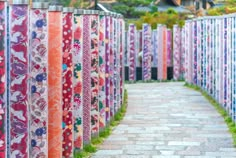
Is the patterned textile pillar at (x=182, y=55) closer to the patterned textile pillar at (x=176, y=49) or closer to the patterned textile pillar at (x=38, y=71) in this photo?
the patterned textile pillar at (x=176, y=49)

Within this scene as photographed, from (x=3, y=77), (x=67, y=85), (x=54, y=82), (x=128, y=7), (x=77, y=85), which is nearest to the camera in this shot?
(x=3, y=77)

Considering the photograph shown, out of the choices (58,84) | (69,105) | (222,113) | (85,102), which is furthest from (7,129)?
(222,113)

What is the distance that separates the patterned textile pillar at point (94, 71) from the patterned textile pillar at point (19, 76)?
4.24 metres

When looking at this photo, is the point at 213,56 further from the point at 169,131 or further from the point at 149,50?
the point at 149,50

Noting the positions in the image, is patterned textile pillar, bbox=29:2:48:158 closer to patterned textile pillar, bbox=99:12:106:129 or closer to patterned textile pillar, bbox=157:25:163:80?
patterned textile pillar, bbox=99:12:106:129

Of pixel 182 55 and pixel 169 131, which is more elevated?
pixel 182 55

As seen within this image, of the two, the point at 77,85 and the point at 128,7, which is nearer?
the point at 77,85

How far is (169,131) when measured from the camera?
1167 centimetres

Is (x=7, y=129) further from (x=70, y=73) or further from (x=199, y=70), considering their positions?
(x=199, y=70)

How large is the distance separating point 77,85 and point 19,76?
10.3 ft

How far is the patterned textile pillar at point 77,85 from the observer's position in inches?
362

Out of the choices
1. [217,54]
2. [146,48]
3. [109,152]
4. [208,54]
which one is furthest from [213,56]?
[109,152]

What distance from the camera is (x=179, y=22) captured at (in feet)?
86.2

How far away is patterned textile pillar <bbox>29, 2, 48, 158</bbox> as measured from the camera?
23.1 feet
